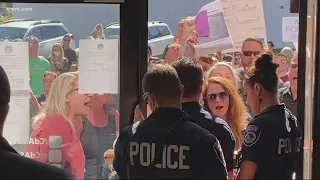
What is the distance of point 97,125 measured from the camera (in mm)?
3621

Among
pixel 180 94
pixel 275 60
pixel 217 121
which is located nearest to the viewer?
pixel 180 94

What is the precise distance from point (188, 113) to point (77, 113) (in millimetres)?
846

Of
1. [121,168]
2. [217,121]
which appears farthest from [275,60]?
[121,168]

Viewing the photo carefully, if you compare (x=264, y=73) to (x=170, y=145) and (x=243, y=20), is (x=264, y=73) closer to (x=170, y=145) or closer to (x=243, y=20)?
(x=243, y=20)

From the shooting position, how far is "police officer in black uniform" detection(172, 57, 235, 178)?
3154mm

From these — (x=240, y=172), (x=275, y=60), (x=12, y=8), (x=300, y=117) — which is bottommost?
(x=240, y=172)

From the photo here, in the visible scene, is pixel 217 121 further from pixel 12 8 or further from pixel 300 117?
pixel 12 8

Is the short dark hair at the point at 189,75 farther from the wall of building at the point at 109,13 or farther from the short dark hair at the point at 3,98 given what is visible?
the short dark hair at the point at 3,98

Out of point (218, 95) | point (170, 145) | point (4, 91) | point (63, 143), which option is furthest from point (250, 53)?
point (4, 91)

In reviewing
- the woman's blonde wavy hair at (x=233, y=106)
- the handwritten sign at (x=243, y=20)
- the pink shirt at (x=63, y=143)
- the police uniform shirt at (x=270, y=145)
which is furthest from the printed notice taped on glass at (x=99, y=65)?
the police uniform shirt at (x=270, y=145)

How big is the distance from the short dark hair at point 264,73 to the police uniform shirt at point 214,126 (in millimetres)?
305

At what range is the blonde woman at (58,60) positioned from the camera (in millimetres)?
3551

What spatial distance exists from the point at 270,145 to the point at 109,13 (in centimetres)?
131

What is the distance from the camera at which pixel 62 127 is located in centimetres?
359
